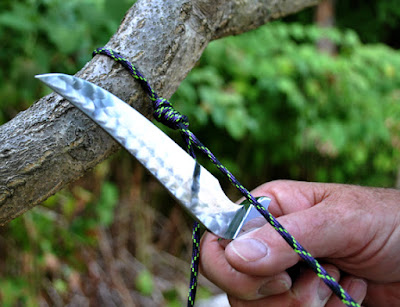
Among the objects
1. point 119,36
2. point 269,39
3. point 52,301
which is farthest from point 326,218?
point 269,39

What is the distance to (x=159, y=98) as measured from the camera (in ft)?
2.03

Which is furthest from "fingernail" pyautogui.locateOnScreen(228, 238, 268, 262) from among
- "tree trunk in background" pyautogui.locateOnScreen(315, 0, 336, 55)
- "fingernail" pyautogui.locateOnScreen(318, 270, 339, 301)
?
"tree trunk in background" pyautogui.locateOnScreen(315, 0, 336, 55)

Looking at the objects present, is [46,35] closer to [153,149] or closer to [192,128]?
[192,128]

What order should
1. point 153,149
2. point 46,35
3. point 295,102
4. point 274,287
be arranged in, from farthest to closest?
1. point 295,102
2. point 46,35
3. point 274,287
4. point 153,149

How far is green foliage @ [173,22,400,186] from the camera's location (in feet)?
7.72

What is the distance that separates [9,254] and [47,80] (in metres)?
1.66

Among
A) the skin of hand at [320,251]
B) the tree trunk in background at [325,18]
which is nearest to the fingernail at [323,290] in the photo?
the skin of hand at [320,251]

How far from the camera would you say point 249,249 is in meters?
0.62

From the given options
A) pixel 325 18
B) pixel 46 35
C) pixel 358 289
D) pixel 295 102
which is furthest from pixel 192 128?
pixel 325 18

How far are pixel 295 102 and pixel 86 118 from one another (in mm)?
2157

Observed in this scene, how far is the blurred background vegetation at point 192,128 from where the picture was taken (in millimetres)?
1585

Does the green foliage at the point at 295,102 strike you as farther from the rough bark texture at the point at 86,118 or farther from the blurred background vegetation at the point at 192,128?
the rough bark texture at the point at 86,118

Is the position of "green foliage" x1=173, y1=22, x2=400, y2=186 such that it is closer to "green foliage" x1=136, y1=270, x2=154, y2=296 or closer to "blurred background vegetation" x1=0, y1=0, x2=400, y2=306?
"blurred background vegetation" x1=0, y1=0, x2=400, y2=306

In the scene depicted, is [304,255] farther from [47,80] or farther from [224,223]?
[47,80]
